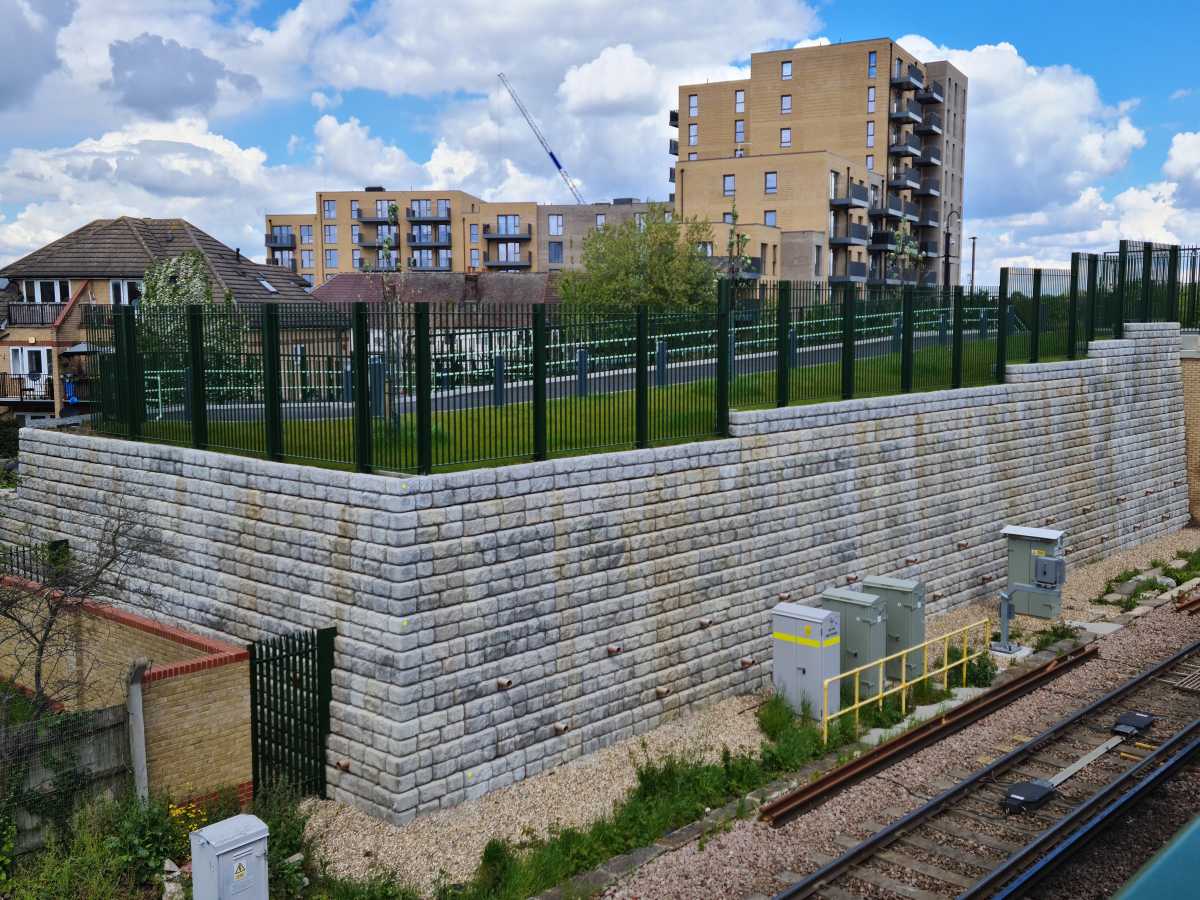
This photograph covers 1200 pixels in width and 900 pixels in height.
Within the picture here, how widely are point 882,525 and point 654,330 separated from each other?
5.93 metres

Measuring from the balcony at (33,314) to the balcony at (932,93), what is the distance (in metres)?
54.3

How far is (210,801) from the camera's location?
1147 centimetres

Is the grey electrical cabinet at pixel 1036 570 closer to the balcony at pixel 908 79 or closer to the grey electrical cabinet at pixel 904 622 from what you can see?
the grey electrical cabinet at pixel 904 622

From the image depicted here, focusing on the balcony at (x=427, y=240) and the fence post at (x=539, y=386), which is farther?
the balcony at (x=427, y=240)

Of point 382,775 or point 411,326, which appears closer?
point 382,775

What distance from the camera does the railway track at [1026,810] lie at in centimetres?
994

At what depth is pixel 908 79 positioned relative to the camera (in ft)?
227

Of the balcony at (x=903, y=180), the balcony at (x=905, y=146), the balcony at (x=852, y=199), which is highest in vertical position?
the balcony at (x=905, y=146)

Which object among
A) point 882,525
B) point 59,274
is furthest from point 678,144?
point 882,525

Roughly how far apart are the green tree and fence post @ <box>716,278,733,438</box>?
1152 inches

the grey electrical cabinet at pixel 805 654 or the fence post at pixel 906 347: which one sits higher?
the fence post at pixel 906 347

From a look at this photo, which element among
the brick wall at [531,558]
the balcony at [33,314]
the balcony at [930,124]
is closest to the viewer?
the brick wall at [531,558]

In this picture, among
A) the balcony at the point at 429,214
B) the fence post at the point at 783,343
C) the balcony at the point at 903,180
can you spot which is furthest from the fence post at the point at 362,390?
the balcony at the point at 429,214

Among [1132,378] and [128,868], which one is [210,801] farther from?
[1132,378]
